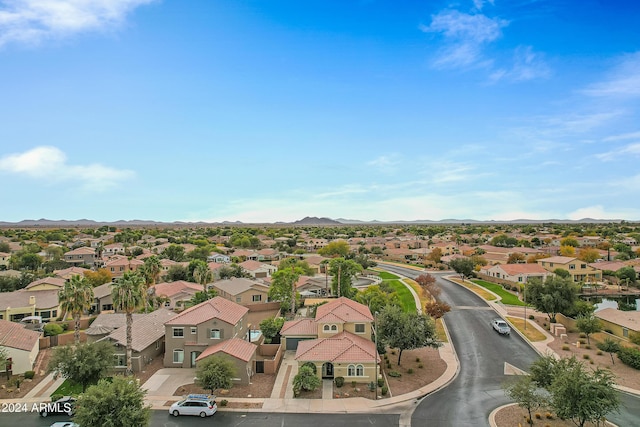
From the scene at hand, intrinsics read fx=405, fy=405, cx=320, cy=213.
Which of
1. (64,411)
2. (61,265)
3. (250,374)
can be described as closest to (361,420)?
(250,374)

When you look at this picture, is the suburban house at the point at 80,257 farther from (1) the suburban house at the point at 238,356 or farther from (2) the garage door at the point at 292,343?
(1) the suburban house at the point at 238,356

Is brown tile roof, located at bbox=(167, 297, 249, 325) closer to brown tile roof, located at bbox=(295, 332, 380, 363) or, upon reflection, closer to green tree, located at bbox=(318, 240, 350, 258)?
brown tile roof, located at bbox=(295, 332, 380, 363)

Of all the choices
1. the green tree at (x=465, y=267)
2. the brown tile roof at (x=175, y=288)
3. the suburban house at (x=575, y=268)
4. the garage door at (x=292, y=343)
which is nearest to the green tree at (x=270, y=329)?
the garage door at (x=292, y=343)

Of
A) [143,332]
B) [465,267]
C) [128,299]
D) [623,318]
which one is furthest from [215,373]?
[465,267]

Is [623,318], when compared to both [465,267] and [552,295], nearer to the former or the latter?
[552,295]

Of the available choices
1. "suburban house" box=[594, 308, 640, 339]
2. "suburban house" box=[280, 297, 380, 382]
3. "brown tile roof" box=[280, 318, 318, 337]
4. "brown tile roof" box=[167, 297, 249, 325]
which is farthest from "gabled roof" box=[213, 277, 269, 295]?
"suburban house" box=[594, 308, 640, 339]

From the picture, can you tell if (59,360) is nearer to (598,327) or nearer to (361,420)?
(361,420)
